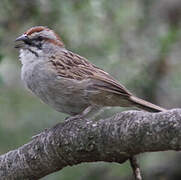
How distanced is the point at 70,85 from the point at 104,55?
1.81m

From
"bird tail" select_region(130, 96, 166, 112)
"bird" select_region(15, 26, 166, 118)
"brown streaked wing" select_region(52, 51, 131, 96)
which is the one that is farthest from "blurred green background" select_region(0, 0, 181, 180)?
"bird tail" select_region(130, 96, 166, 112)

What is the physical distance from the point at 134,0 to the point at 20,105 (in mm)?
2143

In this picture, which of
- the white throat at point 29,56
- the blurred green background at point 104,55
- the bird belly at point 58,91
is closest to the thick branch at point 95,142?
the bird belly at point 58,91

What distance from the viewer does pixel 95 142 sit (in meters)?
3.69

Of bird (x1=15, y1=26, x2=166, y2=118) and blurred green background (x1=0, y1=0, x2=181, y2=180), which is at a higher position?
blurred green background (x1=0, y1=0, x2=181, y2=180)

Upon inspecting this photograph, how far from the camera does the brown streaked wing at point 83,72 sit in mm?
5191

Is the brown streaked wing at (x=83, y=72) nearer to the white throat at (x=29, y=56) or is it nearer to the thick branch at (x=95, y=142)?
the white throat at (x=29, y=56)

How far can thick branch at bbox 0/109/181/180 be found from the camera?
3312 mm

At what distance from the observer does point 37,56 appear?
5.45 meters

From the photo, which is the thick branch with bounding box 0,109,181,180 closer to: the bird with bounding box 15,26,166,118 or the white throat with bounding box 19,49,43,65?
the bird with bounding box 15,26,166,118

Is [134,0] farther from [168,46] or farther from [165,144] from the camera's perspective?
[165,144]

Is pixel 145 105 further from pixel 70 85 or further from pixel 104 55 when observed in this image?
pixel 104 55

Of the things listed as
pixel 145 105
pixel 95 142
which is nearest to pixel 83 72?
pixel 145 105

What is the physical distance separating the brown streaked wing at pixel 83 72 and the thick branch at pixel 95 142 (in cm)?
96
